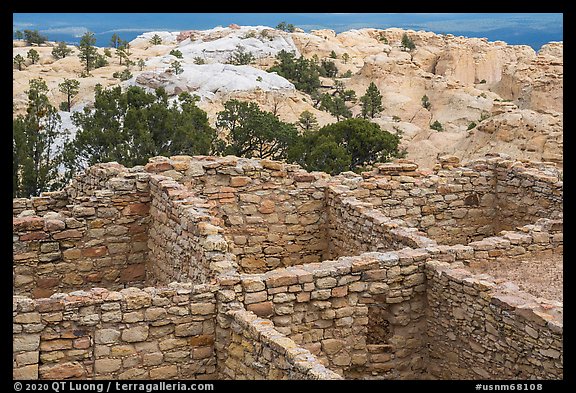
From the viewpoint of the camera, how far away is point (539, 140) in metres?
31.9

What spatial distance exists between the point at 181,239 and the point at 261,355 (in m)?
3.40

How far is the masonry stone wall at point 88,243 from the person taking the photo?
38.2ft

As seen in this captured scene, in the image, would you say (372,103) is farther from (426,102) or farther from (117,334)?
(117,334)

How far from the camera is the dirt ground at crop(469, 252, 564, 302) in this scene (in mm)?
9172

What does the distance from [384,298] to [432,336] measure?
0.84 metres

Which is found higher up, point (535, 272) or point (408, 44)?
point (408, 44)

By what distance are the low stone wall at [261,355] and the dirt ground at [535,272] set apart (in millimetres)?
3327

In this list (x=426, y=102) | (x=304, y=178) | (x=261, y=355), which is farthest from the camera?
(x=426, y=102)

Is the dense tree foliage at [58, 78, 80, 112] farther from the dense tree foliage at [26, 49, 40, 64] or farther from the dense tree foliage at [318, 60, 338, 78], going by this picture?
the dense tree foliage at [318, 60, 338, 78]

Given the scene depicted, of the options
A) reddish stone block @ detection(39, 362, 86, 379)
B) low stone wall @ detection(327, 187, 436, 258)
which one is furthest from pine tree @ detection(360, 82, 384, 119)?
reddish stone block @ detection(39, 362, 86, 379)

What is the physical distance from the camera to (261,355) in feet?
25.7

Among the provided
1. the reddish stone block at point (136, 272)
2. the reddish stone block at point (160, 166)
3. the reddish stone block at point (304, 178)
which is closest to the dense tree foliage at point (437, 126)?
the reddish stone block at point (304, 178)

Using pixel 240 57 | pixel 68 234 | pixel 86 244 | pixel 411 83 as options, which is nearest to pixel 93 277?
pixel 86 244

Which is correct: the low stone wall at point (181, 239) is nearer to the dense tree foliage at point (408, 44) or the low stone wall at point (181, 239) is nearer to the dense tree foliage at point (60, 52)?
the dense tree foliage at point (60, 52)
